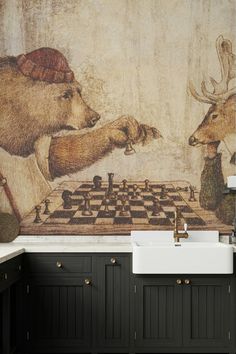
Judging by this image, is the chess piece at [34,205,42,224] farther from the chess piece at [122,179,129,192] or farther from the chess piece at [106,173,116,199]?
the chess piece at [122,179,129,192]

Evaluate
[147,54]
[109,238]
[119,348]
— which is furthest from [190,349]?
[147,54]

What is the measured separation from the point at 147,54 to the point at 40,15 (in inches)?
37.7

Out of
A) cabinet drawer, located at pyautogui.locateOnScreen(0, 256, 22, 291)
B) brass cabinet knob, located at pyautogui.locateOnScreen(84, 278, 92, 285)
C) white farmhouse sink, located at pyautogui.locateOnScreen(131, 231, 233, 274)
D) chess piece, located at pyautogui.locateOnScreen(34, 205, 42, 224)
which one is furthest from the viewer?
chess piece, located at pyautogui.locateOnScreen(34, 205, 42, 224)

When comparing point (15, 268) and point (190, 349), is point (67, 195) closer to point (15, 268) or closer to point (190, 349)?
point (15, 268)

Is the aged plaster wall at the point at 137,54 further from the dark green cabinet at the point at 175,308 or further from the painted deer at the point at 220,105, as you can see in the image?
the dark green cabinet at the point at 175,308

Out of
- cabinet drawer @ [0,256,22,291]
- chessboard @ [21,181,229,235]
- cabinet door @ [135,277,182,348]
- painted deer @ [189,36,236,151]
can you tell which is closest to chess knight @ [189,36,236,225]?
painted deer @ [189,36,236,151]

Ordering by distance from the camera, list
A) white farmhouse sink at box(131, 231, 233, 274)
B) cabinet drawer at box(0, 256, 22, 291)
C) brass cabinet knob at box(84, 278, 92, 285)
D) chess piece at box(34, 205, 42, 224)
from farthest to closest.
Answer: chess piece at box(34, 205, 42, 224), brass cabinet knob at box(84, 278, 92, 285), white farmhouse sink at box(131, 231, 233, 274), cabinet drawer at box(0, 256, 22, 291)

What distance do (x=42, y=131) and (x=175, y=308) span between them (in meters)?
1.81

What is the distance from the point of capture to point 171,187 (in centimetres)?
479

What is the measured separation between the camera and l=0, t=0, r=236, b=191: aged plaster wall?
4.79 m

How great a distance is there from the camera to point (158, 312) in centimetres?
420

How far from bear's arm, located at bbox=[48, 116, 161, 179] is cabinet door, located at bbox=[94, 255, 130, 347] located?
94 cm

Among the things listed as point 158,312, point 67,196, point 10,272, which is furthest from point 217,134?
point 10,272

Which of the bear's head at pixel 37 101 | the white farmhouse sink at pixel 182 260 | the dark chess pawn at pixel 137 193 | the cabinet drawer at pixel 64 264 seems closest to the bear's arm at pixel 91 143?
the bear's head at pixel 37 101
